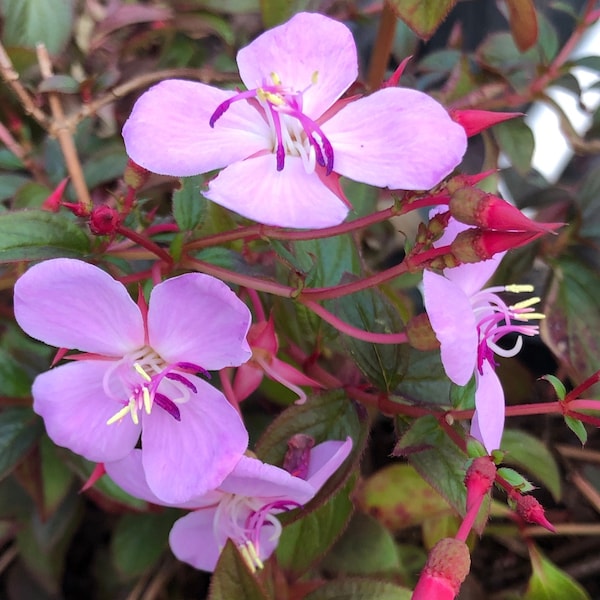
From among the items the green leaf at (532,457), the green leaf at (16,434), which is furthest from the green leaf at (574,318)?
the green leaf at (16,434)

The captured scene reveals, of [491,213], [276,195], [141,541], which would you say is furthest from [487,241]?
[141,541]

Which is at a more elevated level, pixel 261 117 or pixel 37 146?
pixel 261 117

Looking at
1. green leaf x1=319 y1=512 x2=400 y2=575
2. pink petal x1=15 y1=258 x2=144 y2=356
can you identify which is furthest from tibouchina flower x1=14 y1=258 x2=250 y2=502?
green leaf x1=319 y1=512 x2=400 y2=575

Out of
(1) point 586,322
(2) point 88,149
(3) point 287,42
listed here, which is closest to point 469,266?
(3) point 287,42

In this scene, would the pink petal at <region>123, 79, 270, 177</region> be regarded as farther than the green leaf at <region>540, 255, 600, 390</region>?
No

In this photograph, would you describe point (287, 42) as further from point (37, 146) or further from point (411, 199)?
point (37, 146)

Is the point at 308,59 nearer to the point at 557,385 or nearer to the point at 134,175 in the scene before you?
the point at 134,175

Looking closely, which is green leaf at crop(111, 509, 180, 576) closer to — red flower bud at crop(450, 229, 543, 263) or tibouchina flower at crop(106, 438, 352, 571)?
tibouchina flower at crop(106, 438, 352, 571)

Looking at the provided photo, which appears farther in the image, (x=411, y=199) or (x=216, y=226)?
(x=216, y=226)
